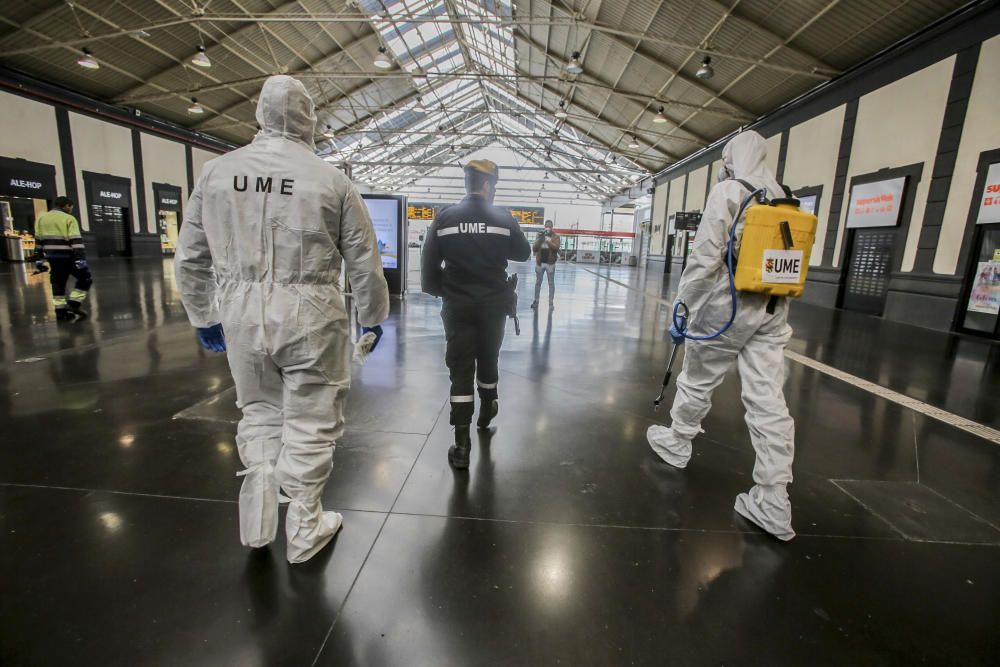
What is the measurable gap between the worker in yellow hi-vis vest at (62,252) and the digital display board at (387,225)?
166 inches

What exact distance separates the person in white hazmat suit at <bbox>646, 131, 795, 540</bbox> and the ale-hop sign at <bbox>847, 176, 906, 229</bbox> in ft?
29.8

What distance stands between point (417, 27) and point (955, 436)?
1861 cm

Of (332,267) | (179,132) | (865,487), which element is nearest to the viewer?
(332,267)

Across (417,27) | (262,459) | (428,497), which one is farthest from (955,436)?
(417,27)

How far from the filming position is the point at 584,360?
470 cm

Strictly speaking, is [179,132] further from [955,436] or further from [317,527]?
[955,436]

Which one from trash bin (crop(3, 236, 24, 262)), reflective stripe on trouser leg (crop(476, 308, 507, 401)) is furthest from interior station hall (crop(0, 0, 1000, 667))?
trash bin (crop(3, 236, 24, 262))

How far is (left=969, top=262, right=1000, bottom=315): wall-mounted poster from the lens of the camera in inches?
265

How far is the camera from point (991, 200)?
6.81m

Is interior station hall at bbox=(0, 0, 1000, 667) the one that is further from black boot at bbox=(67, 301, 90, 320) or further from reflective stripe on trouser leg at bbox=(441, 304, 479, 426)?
black boot at bbox=(67, 301, 90, 320)

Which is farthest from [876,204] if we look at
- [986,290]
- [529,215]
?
[529,215]

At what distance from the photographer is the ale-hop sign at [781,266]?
188 centimetres

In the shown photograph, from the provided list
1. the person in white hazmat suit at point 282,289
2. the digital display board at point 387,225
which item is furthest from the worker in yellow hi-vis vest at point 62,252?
the person in white hazmat suit at point 282,289

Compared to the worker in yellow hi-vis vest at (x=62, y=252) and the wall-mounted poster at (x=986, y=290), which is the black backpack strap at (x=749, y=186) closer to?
the worker in yellow hi-vis vest at (x=62, y=252)
